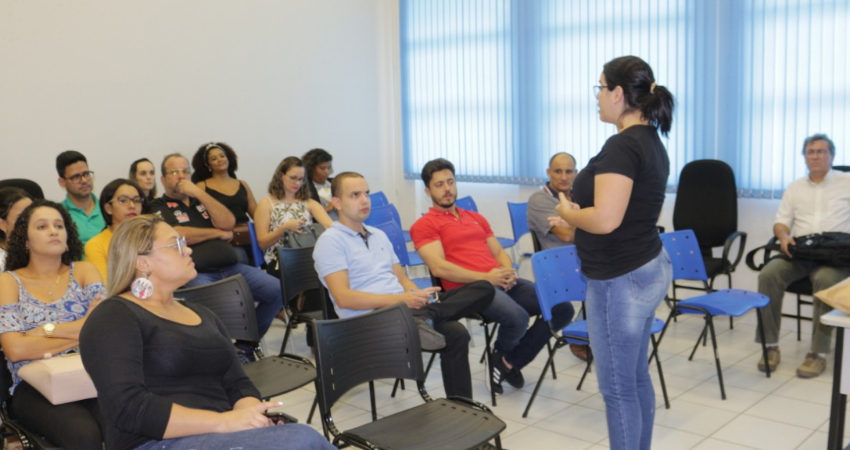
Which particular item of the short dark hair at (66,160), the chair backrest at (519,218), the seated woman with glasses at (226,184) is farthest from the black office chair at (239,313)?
the chair backrest at (519,218)

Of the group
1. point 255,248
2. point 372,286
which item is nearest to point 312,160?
point 255,248

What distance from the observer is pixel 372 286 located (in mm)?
3670

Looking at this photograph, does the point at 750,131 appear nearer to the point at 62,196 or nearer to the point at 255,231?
the point at 255,231

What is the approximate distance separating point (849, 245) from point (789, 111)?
4.24ft

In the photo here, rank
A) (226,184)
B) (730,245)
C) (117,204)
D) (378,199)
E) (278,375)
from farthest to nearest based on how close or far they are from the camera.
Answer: (378,199), (226,184), (730,245), (117,204), (278,375)

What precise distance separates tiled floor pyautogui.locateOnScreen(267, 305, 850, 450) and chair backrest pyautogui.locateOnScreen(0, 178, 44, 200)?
197cm

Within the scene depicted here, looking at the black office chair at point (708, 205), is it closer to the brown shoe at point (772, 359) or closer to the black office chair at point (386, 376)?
the brown shoe at point (772, 359)

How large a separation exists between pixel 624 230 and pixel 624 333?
350 millimetres

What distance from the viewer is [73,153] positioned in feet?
15.2

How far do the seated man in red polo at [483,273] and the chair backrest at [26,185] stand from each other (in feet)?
8.09

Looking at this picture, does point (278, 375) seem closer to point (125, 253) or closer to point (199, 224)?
point (125, 253)

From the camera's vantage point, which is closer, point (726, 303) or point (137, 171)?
point (726, 303)

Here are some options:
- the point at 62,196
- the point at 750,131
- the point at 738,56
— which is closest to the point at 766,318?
the point at 750,131

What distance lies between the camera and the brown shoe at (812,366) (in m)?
4.24
